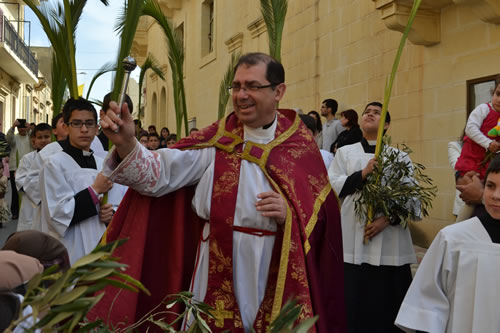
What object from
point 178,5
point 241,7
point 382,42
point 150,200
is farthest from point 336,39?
point 178,5

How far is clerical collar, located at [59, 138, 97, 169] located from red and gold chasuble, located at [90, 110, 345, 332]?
4.35 ft

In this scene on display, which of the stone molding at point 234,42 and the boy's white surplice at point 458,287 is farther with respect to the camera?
the stone molding at point 234,42

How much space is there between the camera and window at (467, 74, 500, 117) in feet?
22.6

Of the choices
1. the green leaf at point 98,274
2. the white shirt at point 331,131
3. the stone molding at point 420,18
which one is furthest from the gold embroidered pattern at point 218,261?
the white shirt at point 331,131

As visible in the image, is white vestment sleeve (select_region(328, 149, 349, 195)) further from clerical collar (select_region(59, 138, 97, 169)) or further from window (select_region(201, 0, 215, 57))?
window (select_region(201, 0, 215, 57))

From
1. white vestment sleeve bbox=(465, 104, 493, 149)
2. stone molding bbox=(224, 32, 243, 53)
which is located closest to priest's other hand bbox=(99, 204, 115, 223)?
white vestment sleeve bbox=(465, 104, 493, 149)

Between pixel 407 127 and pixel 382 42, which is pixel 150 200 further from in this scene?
pixel 382 42

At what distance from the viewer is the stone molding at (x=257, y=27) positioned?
1364 centimetres

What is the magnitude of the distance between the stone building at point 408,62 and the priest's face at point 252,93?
4.58 meters

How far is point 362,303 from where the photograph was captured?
464cm

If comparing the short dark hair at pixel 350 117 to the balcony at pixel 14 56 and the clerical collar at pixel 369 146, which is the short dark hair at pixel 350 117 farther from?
the balcony at pixel 14 56

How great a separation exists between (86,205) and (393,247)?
7.40 feet

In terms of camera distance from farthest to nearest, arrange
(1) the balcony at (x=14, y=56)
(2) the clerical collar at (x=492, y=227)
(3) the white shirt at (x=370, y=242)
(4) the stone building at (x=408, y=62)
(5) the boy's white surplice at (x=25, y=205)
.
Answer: (1) the balcony at (x=14, y=56) < (4) the stone building at (x=408, y=62) < (5) the boy's white surplice at (x=25, y=205) < (3) the white shirt at (x=370, y=242) < (2) the clerical collar at (x=492, y=227)

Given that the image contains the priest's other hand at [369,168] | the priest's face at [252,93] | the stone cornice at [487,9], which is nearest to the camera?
the priest's face at [252,93]
